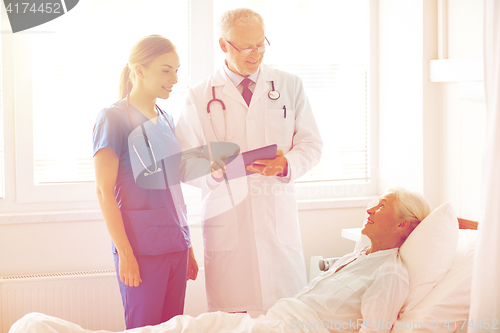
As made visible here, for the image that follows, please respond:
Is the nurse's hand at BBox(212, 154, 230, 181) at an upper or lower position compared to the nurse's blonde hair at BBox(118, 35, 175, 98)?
lower

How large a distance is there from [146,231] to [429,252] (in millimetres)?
978

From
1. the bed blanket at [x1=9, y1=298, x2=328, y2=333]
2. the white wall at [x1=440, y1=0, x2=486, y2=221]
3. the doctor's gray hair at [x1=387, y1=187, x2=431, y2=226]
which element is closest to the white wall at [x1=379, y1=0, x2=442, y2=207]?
the white wall at [x1=440, y1=0, x2=486, y2=221]

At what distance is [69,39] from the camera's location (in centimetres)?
257

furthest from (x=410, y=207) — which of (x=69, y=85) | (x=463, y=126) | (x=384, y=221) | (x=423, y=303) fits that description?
(x=69, y=85)

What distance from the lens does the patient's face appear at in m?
1.76

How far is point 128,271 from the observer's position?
1718 millimetres

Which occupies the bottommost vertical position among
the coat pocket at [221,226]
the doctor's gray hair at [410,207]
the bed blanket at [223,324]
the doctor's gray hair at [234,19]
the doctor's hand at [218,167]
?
the bed blanket at [223,324]

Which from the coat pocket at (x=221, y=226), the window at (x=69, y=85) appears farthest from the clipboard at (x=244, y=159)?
the window at (x=69, y=85)

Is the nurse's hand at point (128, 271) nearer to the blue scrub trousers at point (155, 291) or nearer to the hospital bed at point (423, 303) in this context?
the blue scrub trousers at point (155, 291)

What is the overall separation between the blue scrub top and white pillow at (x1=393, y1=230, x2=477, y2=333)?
831 mm

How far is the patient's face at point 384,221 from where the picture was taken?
1757mm

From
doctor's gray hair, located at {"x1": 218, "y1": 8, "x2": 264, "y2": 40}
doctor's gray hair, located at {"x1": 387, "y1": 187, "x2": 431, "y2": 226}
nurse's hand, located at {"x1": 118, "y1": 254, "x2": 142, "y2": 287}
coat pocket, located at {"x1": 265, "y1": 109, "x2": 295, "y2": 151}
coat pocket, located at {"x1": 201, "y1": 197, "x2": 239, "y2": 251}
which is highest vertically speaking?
doctor's gray hair, located at {"x1": 218, "y1": 8, "x2": 264, "y2": 40}

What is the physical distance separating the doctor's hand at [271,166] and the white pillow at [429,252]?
52 centimetres

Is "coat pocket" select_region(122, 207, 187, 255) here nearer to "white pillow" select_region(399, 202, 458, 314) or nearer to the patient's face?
the patient's face
